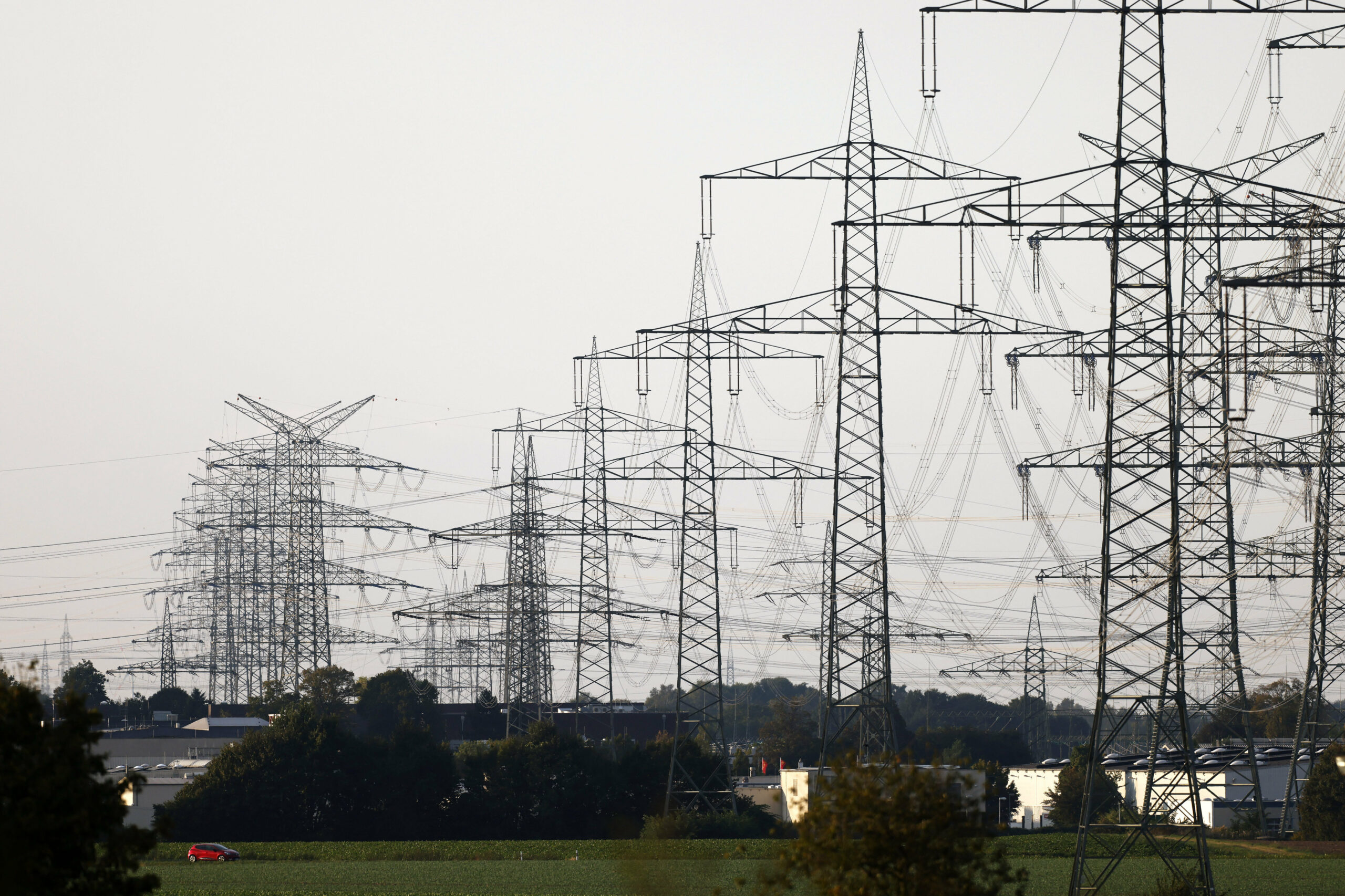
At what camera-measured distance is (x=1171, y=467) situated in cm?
3200

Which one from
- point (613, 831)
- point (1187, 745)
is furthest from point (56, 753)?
point (613, 831)

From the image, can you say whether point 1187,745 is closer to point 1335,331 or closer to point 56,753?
point 56,753

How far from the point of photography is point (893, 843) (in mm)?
21906

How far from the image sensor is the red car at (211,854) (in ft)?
212

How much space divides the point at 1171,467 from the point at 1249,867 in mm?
27026

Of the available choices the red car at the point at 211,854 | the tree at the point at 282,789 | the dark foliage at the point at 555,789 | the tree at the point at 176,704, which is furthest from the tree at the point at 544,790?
the tree at the point at 176,704

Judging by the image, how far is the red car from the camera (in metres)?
64.8

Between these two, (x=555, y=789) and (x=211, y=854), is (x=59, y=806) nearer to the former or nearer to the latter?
(x=211, y=854)

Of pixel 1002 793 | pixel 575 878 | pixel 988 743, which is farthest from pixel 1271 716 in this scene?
pixel 575 878

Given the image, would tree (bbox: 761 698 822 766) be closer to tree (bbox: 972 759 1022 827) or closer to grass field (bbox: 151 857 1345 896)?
tree (bbox: 972 759 1022 827)

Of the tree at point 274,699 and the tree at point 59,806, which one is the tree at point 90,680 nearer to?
the tree at point 274,699

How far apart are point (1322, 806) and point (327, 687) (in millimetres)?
70012

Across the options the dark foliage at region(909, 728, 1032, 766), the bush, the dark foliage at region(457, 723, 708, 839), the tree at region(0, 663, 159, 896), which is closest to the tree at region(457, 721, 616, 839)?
the dark foliage at region(457, 723, 708, 839)

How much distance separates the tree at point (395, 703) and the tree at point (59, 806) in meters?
98.8
